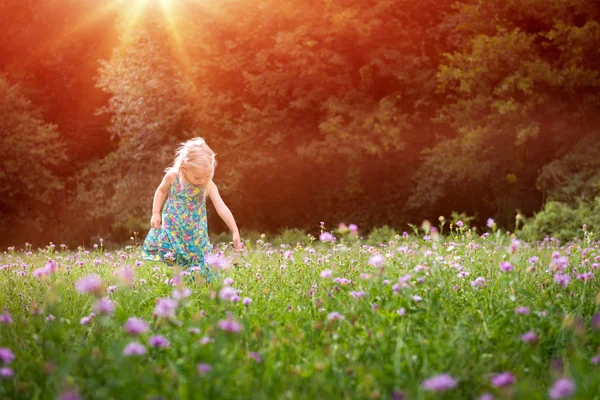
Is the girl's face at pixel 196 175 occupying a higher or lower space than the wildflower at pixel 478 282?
higher

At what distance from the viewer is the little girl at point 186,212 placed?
19.3ft

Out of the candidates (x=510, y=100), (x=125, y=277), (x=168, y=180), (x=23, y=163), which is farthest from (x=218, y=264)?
(x=23, y=163)

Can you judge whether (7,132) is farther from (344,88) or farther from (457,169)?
(457,169)

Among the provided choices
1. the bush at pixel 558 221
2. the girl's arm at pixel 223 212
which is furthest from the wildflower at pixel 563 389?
the bush at pixel 558 221

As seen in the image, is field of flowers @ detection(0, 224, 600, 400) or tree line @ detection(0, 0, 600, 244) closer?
field of flowers @ detection(0, 224, 600, 400)

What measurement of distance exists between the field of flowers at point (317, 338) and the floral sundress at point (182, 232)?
1037mm

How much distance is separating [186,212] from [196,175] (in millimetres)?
367

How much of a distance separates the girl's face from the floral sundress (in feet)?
0.25

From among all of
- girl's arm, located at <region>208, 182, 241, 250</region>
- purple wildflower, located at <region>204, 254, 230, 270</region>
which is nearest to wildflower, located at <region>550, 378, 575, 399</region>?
purple wildflower, located at <region>204, 254, 230, 270</region>

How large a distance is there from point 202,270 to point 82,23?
1712 cm

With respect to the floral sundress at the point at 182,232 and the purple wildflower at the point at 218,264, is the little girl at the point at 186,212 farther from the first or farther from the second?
the purple wildflower at the point at 218,264

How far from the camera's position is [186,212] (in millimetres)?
6031

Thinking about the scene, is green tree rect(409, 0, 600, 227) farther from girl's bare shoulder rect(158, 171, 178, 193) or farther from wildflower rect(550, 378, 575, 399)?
wildflower rect(550, 378, 575, 399)

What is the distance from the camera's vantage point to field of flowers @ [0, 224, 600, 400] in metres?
2.52
